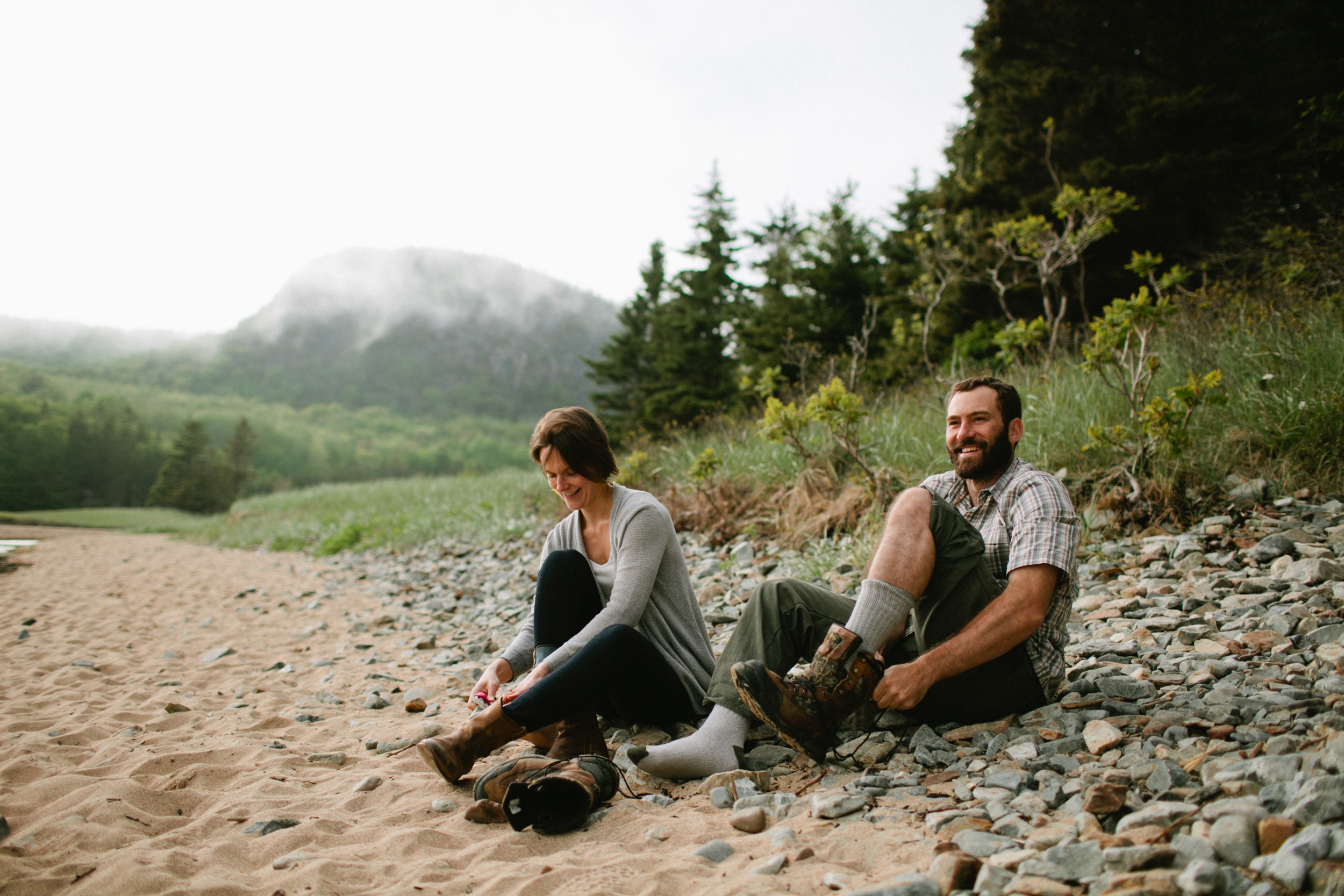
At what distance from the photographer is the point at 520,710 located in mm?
2119

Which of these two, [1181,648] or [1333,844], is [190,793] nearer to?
[1333,844]

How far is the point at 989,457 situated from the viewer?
2.23 m

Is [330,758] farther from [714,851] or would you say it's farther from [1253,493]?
[1253,493]

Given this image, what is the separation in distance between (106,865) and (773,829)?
5.82 ft

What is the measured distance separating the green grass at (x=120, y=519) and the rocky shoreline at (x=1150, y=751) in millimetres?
21860

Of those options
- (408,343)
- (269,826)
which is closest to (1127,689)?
(269,826)

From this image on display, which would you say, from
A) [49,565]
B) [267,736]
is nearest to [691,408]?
[49,565]

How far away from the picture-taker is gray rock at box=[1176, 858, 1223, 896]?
3.83 ft

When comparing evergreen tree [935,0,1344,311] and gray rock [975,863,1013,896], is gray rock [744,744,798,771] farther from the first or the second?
evergreen tree [935,0,1344,311]

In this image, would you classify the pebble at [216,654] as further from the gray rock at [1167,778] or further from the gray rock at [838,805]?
the gray rock at [1167,778]

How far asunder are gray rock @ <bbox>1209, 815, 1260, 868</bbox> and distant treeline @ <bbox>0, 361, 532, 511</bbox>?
1716 cm

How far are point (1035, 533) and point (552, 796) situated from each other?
5.42ft

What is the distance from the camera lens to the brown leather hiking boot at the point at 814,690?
1920 millimetres

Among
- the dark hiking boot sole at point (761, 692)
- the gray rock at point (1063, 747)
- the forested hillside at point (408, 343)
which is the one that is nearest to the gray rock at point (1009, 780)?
the gray rock at point (1063, 747)
